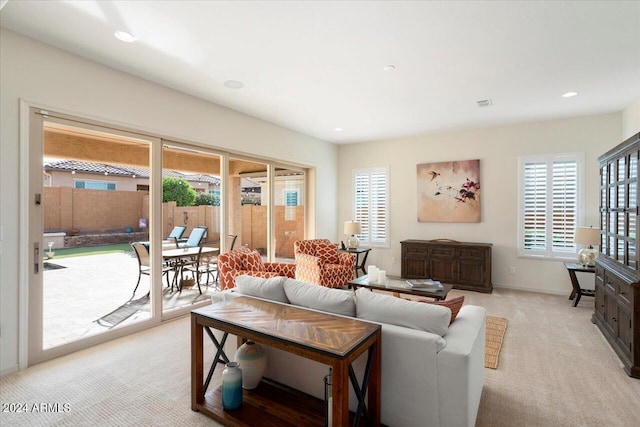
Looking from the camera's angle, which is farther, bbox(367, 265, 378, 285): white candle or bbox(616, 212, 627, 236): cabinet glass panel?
bbox(367, 265, 378, 285): white candle

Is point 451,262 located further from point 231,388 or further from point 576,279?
point 231,388

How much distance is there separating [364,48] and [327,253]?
3613 mm

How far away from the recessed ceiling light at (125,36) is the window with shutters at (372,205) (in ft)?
16.9

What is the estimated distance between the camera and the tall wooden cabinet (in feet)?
9.15

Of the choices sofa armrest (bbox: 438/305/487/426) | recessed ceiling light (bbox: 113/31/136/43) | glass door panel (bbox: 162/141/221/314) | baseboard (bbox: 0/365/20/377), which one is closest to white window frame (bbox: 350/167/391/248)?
glass door panel (bbox: 162/141/221/314)

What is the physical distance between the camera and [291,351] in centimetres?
177

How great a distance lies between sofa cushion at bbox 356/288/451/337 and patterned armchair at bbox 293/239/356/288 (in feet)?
9.51

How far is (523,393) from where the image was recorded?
249cm

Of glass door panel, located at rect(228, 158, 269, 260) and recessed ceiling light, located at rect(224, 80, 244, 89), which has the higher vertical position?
recessed ceiling light, located at rect(224, 80, 244, 89)

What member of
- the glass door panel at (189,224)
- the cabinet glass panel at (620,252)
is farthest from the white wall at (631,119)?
the glass door panel at (189,224)

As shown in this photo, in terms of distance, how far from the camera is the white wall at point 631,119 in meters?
4.27

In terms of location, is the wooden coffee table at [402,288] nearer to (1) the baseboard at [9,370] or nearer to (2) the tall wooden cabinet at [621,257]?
(2) the tall wooden cabinet at [621,257]

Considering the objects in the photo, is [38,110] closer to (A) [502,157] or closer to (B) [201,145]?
(B) [201,145]

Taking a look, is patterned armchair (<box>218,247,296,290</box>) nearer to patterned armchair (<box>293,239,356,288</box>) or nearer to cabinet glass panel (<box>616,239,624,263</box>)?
patterned armchair (<box>293,239,356,288</box>)
